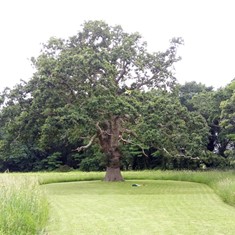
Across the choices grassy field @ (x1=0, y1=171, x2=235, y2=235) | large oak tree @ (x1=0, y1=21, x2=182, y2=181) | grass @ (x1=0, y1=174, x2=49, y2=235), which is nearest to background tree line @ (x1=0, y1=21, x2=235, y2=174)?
large oak tree @ (x1=0, y1=21, x2=182, y2=181)

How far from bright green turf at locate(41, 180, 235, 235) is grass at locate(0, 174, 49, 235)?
0.37 m

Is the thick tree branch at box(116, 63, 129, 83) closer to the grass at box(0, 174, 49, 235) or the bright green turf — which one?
the bright green turf

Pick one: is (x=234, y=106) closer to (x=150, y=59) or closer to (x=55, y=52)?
(x=150, y=59)

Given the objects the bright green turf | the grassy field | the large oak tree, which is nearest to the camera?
the grassy field

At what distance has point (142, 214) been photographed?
10.4 meters

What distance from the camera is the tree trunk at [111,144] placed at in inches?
834

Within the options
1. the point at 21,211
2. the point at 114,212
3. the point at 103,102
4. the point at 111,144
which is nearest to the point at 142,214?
the point at 114,212

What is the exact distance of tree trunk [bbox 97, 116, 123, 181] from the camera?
2117cm

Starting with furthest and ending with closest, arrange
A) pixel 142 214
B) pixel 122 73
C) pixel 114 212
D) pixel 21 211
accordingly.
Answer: pixel 122 73 → pixel 114 212 → pixel 142 214 → pixel 21 211

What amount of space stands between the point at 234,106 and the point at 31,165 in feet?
89.9

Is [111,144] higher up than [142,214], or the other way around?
[111,144]

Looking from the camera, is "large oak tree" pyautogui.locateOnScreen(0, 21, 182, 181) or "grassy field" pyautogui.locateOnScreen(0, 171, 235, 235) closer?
"grassy field" pyautogui.locateOnScreen(0, 171, 235, 235)

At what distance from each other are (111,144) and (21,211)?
1342cm

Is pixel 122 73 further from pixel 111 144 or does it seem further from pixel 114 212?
pixel 114 212
